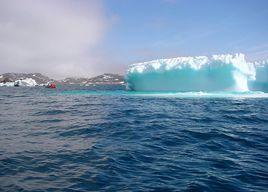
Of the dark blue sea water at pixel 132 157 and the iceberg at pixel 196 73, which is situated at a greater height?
the iceberg at pixel 196 73

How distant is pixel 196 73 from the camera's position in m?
40.6

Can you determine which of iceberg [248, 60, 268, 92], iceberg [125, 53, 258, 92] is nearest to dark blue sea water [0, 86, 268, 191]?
iceberg [125, 53, 258, 92]

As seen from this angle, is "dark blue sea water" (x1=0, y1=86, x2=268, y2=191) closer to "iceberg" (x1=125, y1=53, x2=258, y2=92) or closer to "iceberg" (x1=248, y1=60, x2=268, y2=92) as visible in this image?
"iceberg" (x1=125, y1=53, x2=258, y2=92)

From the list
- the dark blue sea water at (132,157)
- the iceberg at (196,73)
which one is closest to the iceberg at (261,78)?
the iceberg at (196,73)

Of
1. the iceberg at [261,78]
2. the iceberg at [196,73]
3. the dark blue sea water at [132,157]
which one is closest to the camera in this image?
the dark blue sea water at [132,157]

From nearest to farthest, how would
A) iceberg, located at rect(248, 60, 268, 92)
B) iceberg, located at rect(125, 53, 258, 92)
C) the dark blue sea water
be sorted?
the dark blue sea water → iceberg, located at rect(125, 53, 258, 92) → iceberg, located at rect(248, 60, 268, 92)

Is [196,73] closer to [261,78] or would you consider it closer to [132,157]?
[261,78]

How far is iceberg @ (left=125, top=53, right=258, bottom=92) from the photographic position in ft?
125

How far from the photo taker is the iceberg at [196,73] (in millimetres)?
38000

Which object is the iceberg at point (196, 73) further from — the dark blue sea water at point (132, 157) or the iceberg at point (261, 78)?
the dark blue sea water at point (132, 157)

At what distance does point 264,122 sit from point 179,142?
8402mm


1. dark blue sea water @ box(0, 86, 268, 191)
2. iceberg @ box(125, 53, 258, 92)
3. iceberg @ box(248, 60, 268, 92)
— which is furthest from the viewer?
iceberg @ box(248, 60, 268, 92)

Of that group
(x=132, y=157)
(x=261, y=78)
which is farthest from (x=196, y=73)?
(x=132, y=157)

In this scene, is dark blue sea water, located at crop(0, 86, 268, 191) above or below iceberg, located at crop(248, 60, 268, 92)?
below
